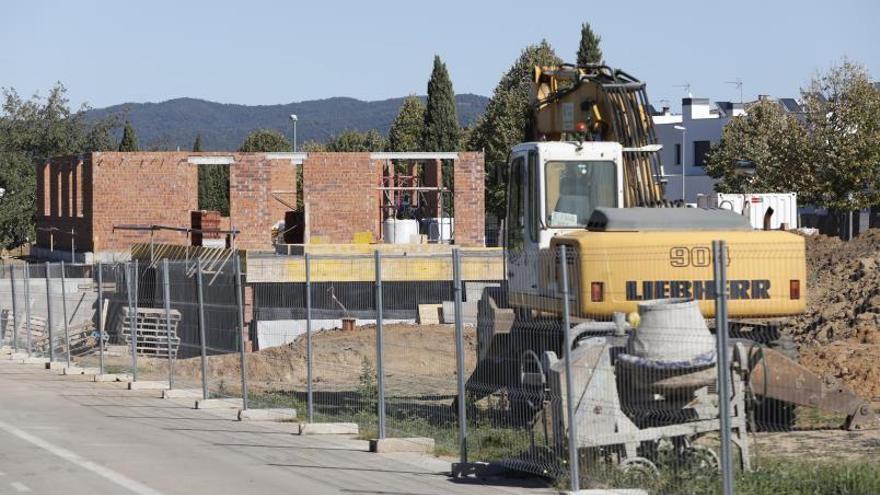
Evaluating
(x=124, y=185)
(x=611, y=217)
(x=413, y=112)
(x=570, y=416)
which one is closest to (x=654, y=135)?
(x=611, y=217)

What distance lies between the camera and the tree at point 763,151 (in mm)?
60125

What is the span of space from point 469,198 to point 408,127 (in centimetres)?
5338

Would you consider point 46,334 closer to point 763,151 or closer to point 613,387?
point 613,387

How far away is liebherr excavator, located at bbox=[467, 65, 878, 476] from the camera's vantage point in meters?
11.9

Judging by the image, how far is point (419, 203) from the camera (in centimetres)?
6272

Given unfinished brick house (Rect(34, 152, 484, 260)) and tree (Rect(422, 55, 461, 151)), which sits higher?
tree (Rect(422, 55, 461, 151))

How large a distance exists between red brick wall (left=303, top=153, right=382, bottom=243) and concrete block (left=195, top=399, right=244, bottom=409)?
99.2 feet

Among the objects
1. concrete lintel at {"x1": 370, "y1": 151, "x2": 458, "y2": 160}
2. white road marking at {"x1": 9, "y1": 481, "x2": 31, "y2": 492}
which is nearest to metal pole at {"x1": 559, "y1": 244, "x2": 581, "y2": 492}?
white road marking at {"x1": 9, "y1": 481, "x2": 31, "y2": 492}

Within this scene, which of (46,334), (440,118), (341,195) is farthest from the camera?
(440,118)

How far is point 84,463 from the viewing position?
1440 cm

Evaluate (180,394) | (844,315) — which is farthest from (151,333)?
(844,315)

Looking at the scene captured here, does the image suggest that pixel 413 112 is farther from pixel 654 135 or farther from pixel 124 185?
pixel 654 135

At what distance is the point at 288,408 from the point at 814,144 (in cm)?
4370

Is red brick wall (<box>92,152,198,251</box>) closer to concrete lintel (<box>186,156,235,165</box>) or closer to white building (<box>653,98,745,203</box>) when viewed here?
concrete lintel (<box>186,156,235,165</box>)
